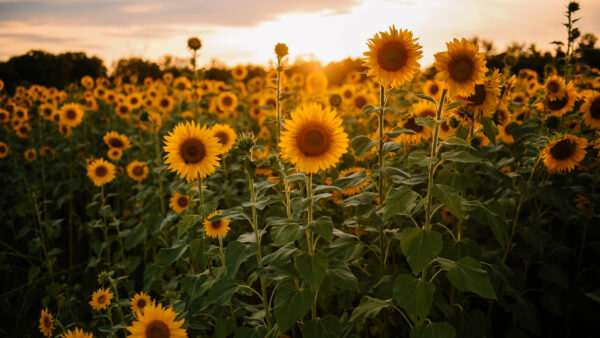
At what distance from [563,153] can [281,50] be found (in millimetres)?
2174

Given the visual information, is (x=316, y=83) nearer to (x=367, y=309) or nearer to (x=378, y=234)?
(x=378, y=234)

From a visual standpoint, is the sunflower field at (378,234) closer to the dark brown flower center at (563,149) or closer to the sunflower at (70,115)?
the dark brown flower center at (563,149)

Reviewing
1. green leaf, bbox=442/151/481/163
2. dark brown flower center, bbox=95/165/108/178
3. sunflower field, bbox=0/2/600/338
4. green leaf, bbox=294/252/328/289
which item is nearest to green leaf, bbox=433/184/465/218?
sunflower field, bbox=0/2/600/338

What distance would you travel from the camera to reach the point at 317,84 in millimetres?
7527

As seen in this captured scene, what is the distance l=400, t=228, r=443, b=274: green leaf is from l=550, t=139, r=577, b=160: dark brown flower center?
4.38ft

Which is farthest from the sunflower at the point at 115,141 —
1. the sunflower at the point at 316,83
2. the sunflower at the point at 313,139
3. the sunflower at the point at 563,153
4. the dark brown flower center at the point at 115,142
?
the sunflower at the point at 563,153

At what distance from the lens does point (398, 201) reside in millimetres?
1775

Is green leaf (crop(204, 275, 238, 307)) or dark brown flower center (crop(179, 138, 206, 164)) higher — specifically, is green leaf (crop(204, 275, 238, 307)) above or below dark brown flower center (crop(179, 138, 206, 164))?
below

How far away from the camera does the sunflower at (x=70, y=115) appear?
17.8ft

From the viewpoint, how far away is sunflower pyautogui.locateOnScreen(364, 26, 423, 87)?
82.4 inches

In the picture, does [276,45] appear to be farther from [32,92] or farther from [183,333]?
[32,92]

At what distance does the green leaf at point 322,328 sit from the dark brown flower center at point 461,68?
1.36m

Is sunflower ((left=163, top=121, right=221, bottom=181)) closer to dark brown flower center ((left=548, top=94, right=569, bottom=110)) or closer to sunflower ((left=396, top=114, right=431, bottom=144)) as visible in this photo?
sunflower ((left=396, top=114, right=431, bottom=144))

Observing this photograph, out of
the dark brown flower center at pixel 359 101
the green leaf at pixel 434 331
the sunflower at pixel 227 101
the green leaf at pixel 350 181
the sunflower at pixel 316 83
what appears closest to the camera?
the green leaf at pixel 434 331
